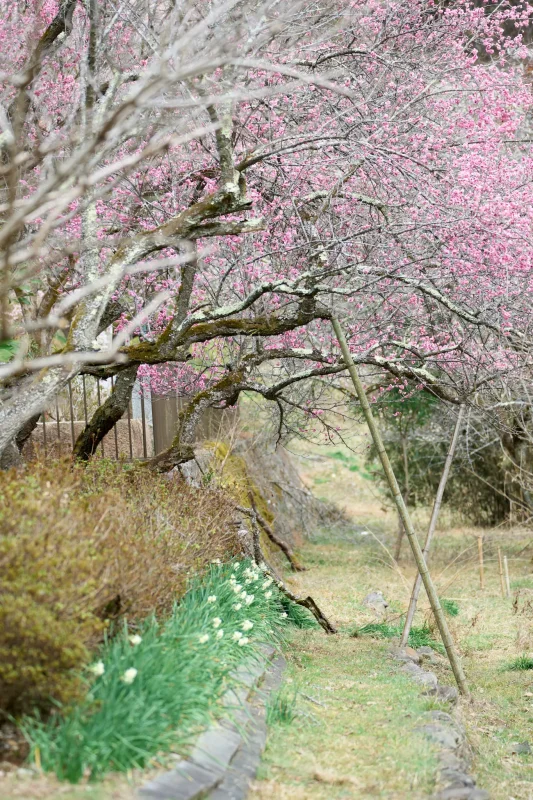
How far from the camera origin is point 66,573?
420 centimetres

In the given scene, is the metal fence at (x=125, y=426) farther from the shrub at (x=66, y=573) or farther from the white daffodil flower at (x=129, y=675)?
the white daffodil flower at (x=129, y=675)

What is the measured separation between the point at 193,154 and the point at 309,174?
115 centimetres

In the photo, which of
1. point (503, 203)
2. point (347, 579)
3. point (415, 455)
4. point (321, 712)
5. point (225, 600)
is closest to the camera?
point (321, 712)

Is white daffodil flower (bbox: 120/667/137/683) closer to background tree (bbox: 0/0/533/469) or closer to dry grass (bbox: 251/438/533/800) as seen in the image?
dry grass (bbox: 251/438/533/800)

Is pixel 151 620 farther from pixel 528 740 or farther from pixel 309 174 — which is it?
pixel 309 174

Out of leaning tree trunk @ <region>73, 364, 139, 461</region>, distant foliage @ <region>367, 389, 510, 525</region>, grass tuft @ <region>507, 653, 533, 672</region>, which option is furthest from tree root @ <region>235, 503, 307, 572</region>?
grass tuft @ <region>507, 653, 533, 672</region>

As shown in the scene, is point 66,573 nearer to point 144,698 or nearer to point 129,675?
point 129,675

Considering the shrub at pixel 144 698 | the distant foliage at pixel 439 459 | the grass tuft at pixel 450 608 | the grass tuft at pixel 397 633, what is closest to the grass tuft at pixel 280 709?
the shrub at pixel 144 698

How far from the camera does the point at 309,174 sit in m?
8.91

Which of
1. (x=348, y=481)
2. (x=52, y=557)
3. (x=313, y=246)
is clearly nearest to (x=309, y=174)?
(x=313, y=246)

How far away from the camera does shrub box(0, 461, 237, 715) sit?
12.7 feet

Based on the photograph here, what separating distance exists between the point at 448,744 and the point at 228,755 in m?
1.53

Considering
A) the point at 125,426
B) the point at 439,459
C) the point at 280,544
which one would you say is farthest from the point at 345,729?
the point at 439,459

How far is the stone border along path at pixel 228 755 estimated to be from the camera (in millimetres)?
Result: 3805
